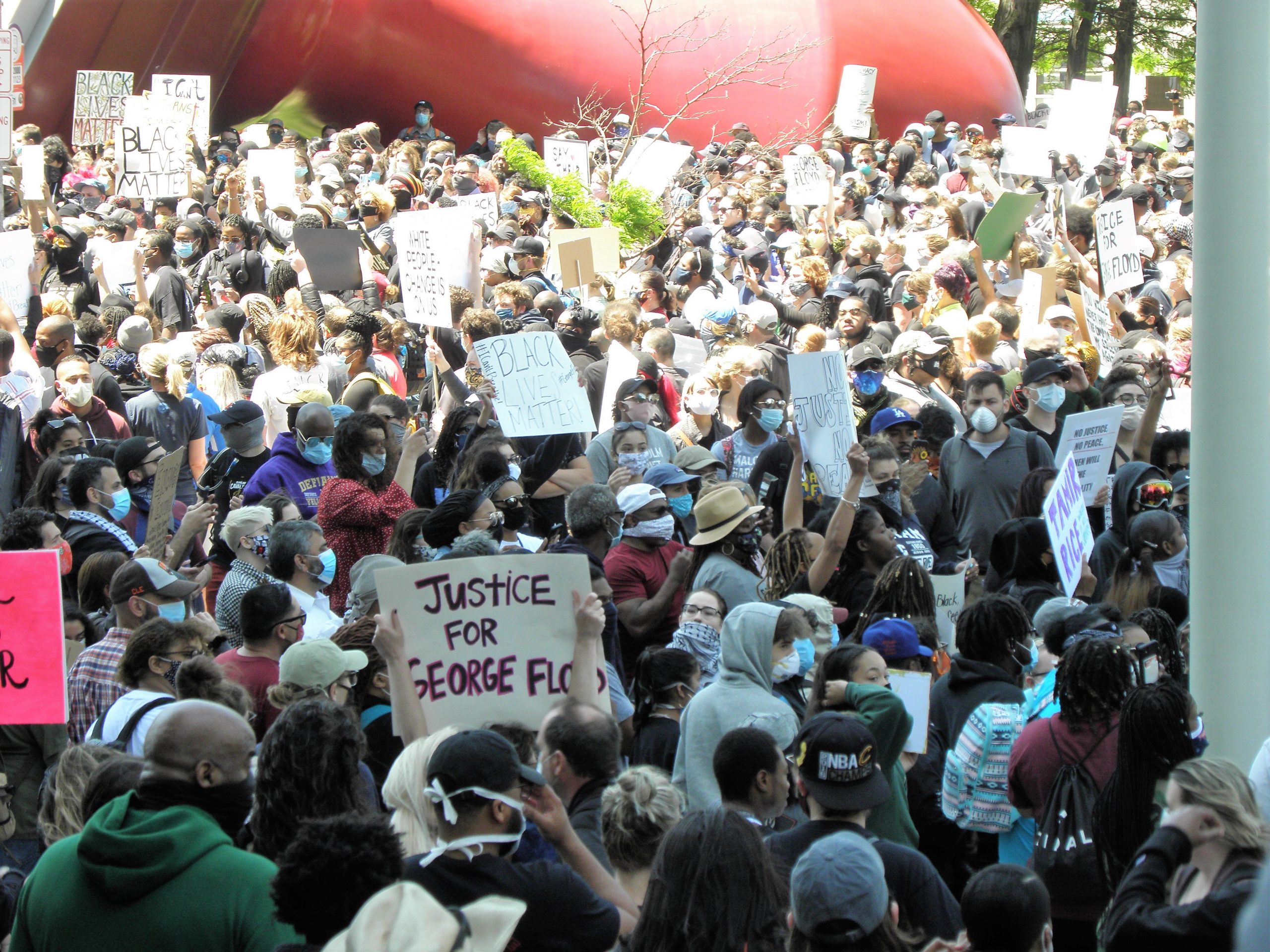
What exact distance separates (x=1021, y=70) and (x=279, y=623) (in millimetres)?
34414

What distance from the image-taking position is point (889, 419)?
7.52m

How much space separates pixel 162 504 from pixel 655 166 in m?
8.31

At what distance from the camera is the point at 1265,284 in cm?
401

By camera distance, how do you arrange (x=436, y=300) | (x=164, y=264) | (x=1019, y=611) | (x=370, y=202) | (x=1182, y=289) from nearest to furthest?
1. (x=1019, y=611)
2. (x=436, y=300)
3. (x=1182, y=289)
4. (x=164, y=264)
5. (x=370, y=202)

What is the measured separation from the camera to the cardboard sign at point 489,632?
14.1 ft

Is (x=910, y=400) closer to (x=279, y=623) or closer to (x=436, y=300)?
(x=436, y=300)

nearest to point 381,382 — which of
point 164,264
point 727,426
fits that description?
point 727,426

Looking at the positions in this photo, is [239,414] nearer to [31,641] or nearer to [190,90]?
[31,641]

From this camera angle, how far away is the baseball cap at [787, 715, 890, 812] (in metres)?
3.70

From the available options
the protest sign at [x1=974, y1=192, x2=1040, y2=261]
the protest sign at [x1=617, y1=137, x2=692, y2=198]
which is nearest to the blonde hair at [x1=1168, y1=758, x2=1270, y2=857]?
the protest sign at [x1=974, y1=192, x2=1040, y2=261]

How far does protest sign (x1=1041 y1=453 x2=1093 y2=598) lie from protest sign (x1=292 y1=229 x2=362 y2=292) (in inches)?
249

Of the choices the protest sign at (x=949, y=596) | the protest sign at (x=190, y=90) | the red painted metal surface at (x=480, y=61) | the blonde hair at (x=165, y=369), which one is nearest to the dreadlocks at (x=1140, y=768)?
the protest sign at (x=949, y=596)

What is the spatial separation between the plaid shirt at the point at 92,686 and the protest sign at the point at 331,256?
610 cm

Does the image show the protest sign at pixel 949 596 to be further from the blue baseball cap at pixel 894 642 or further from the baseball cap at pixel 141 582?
the baseball cap at pixel 141 582
